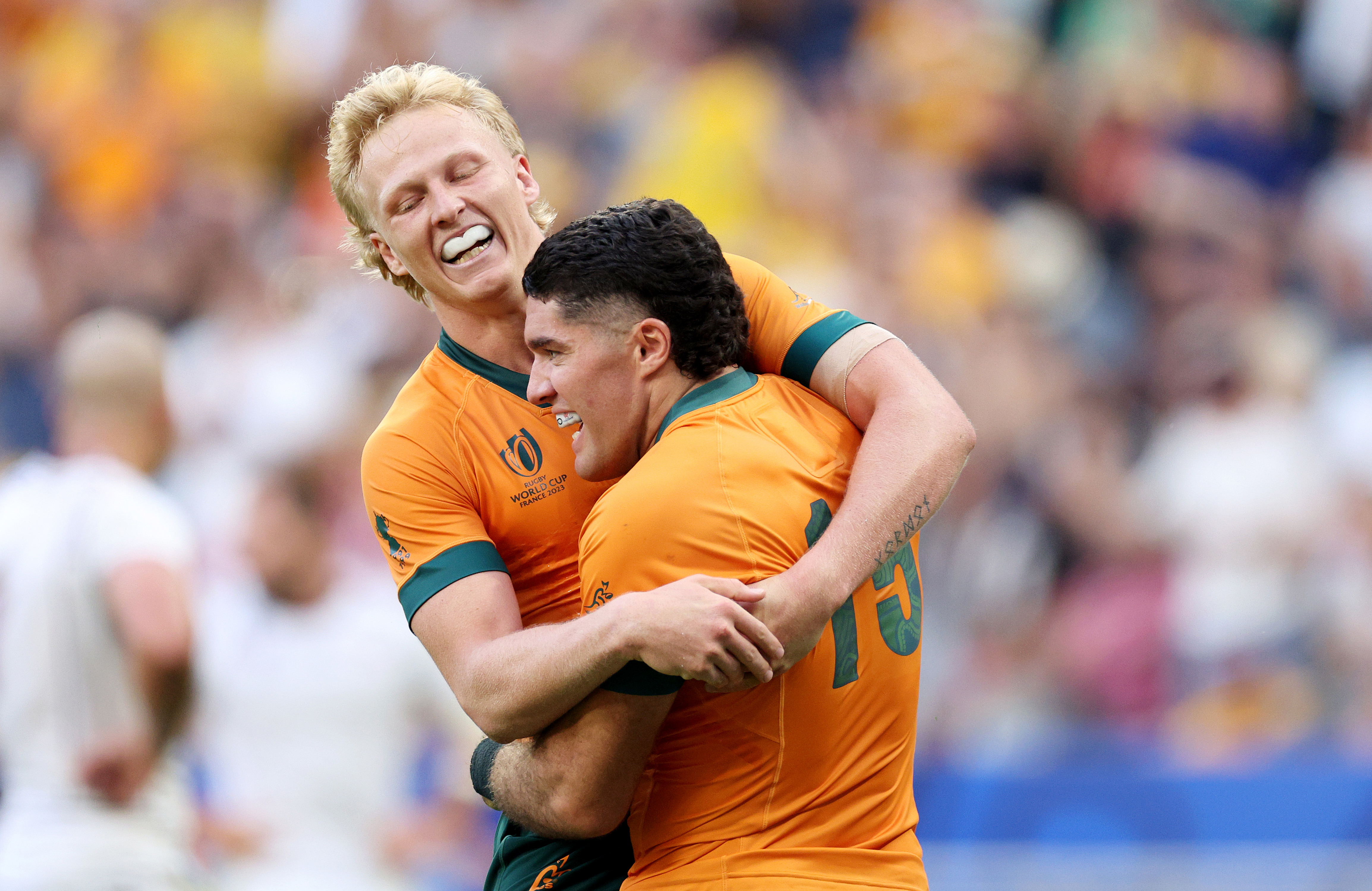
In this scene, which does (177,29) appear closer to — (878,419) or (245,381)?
(245,381)

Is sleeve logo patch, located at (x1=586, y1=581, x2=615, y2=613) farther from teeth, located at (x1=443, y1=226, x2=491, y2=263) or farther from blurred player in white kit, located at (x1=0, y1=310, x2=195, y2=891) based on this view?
blurred player in white kit, located at (x1=0, y1=310, x2=195, y2=891)

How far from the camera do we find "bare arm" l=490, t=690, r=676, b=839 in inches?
103

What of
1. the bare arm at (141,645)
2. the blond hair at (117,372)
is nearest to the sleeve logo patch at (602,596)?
the bare arm at (141,645)

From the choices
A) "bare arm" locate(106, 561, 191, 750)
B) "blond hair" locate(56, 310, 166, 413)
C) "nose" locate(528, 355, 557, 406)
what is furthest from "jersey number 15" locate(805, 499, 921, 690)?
"blond hair" locate(56, 310, 166, 413)

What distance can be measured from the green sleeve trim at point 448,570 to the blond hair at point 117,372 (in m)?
3.01

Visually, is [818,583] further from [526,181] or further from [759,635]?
[526,181]

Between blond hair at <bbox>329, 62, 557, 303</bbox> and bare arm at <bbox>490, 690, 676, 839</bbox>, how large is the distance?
1194mm

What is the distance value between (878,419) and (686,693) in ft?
2.07

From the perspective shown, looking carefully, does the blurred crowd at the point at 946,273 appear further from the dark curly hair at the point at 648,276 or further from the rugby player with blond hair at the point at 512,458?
the dark curly hair at the point at 648,276

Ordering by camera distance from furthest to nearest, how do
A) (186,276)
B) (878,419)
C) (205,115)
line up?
(205,115)
(186,276)
(878,419)

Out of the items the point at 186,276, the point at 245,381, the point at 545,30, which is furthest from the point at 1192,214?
the point at 186,276

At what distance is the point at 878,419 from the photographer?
9.43 feet

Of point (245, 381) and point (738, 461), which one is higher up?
point (245, 381)

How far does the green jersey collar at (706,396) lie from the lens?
2721 mm
